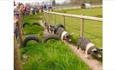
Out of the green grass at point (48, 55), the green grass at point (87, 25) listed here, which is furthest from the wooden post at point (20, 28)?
the green grass at point (87, 25)

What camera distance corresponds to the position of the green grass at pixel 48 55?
1.84 metres

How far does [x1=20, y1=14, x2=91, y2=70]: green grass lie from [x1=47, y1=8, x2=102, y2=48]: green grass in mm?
114

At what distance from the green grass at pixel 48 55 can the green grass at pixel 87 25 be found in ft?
0.37

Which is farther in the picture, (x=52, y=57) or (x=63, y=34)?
(x=63, y=34)

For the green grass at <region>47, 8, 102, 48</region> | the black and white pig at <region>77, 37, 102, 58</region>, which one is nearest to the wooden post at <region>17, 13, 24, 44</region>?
the green grass at <region>47, 8, 102, 48</region>

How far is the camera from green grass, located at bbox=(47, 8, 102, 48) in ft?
5.99

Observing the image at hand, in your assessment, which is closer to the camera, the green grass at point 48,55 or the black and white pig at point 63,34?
the green grass at point 48,55

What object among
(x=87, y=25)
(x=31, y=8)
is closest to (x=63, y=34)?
(x=87, y=25)

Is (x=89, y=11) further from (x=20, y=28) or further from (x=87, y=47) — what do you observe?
(x=20, y=28)

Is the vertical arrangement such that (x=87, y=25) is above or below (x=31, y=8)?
below

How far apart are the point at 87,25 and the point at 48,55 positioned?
1.05ft

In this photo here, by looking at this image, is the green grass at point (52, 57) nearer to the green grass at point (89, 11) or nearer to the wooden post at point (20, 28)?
the wooden post at point (20, 28)

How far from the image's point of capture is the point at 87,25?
195 centimetres
